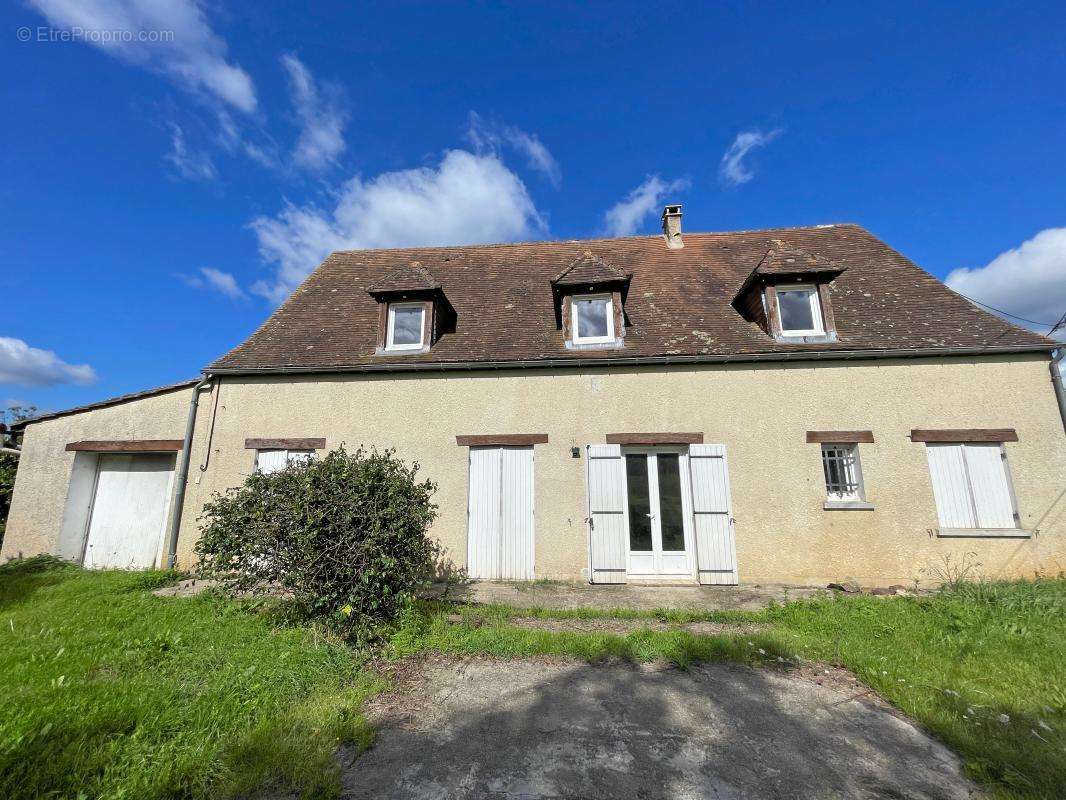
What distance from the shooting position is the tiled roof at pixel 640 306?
26.5ft

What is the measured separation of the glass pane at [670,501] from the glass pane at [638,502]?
0.25 meters

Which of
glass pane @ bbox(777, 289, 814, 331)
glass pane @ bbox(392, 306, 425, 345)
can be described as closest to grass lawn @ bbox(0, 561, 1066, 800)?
glass pane @ bbox(777, 289, 814, 331)

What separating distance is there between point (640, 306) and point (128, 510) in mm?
11382

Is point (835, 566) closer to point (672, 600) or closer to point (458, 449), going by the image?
point (672, 600)

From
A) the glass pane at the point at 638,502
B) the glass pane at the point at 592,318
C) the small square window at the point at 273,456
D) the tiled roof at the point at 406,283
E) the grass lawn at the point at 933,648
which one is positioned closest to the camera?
the grass lawn at the point at 933,648

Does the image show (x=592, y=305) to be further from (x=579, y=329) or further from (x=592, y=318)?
(x=579, y=329)

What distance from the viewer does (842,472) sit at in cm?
753

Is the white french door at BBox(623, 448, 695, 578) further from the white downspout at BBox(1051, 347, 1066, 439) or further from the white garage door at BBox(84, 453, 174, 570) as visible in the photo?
the white garage door at BBox(84, 453, 174, 570)

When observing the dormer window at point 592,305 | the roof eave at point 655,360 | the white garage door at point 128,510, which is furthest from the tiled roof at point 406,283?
the white garage door at point 128,510

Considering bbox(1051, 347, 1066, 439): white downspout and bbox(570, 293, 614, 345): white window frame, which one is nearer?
bbox(1051, 347, 1066, 439): white downspout

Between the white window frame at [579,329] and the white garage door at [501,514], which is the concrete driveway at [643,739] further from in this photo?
the white window frame at [579,329]

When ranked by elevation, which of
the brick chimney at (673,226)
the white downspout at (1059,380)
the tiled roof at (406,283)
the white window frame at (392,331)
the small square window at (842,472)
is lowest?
the small square window at (842,472)

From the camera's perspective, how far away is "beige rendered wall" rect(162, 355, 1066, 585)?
7098 millimetres

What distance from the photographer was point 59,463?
8242 mm
